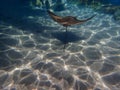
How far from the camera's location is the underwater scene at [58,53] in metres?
6.09

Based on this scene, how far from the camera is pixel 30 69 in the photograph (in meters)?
6.64

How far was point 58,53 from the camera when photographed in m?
7.81

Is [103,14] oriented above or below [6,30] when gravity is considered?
below

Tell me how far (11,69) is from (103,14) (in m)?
9.85

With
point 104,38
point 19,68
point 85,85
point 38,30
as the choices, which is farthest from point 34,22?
point 85,85

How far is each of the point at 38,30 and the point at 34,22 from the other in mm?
1628

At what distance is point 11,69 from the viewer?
663 centimetres

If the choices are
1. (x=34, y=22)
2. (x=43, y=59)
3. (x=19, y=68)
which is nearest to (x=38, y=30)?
(x=34, y=22)

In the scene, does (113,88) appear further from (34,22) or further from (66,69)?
(34,22)

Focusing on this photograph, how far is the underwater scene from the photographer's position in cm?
609

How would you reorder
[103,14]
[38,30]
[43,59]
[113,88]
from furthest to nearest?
[103,14] < [38,30] < [43,59] < [113,88]

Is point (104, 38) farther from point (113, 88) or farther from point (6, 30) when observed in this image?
point (6, 30)

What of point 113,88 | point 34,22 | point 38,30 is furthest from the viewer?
point 34,22

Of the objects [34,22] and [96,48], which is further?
[34,22]
